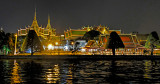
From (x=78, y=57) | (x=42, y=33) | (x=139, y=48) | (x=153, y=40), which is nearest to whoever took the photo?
(x=78, y=57)

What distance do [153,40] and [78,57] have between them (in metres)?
25.4

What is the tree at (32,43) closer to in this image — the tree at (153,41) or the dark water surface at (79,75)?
the dark water surface at (79,75)

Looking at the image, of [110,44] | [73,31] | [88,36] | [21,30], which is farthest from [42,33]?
[110,44]

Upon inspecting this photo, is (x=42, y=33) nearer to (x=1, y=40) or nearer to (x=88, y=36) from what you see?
(x=88, y=36)

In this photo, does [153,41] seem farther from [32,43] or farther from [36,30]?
[36,30]

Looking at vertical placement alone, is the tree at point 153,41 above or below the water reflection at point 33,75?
above

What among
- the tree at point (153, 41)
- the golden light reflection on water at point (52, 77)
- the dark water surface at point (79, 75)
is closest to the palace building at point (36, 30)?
the tree at point (153, 41)

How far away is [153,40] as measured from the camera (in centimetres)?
6562

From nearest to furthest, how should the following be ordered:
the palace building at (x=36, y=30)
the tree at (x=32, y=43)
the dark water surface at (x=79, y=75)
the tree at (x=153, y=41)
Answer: the dark water surface at (x=79, y=75) < the tree at (x=32, y=43) < the tree at (x=153, y=41) < the palace building at (x=36, y=30)

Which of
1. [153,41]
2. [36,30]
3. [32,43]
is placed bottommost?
[32,43]

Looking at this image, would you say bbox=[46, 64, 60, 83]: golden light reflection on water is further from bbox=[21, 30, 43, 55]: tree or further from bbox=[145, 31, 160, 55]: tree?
bbox=[145, 31, 160, 55]: tree

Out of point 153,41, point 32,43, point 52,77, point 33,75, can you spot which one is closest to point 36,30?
point 32,43

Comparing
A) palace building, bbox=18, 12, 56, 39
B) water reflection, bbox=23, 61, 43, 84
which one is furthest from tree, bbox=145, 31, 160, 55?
palace building, bbox=18, 12, 56, 39

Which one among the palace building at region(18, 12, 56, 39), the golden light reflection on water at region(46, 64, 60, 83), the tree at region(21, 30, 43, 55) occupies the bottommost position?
the golden light reflection on water at region(46, 64, 60, 83)
